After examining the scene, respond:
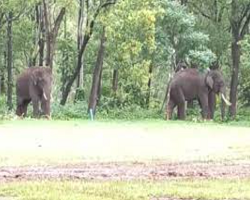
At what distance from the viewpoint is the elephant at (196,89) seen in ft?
107

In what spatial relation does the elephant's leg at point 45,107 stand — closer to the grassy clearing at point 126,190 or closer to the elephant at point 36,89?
the elephant at point 36,89

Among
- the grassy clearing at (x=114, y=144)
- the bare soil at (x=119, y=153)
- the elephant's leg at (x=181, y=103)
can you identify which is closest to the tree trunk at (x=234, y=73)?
the elephant's leg at (x=181, y=103)

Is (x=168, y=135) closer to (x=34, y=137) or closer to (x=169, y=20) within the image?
(x=34, y=137)

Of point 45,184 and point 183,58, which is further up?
point 183,58

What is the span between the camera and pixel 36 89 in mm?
32125

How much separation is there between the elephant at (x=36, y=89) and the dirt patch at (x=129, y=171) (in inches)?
665

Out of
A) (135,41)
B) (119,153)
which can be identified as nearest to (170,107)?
(135,41)

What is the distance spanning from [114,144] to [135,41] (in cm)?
1630

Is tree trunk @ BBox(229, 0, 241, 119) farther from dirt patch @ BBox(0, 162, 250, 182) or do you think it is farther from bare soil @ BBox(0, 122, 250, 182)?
dirt patch @ BBox(0, 162, 250, 182)

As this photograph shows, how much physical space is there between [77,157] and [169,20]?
20322 mm

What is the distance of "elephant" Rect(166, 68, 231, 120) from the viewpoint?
3272 cm

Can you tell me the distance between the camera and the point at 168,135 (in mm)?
19844

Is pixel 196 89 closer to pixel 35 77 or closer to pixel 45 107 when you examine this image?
pixel 45 107

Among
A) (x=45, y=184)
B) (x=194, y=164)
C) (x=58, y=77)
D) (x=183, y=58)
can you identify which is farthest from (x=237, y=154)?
(x=58, y=77)
